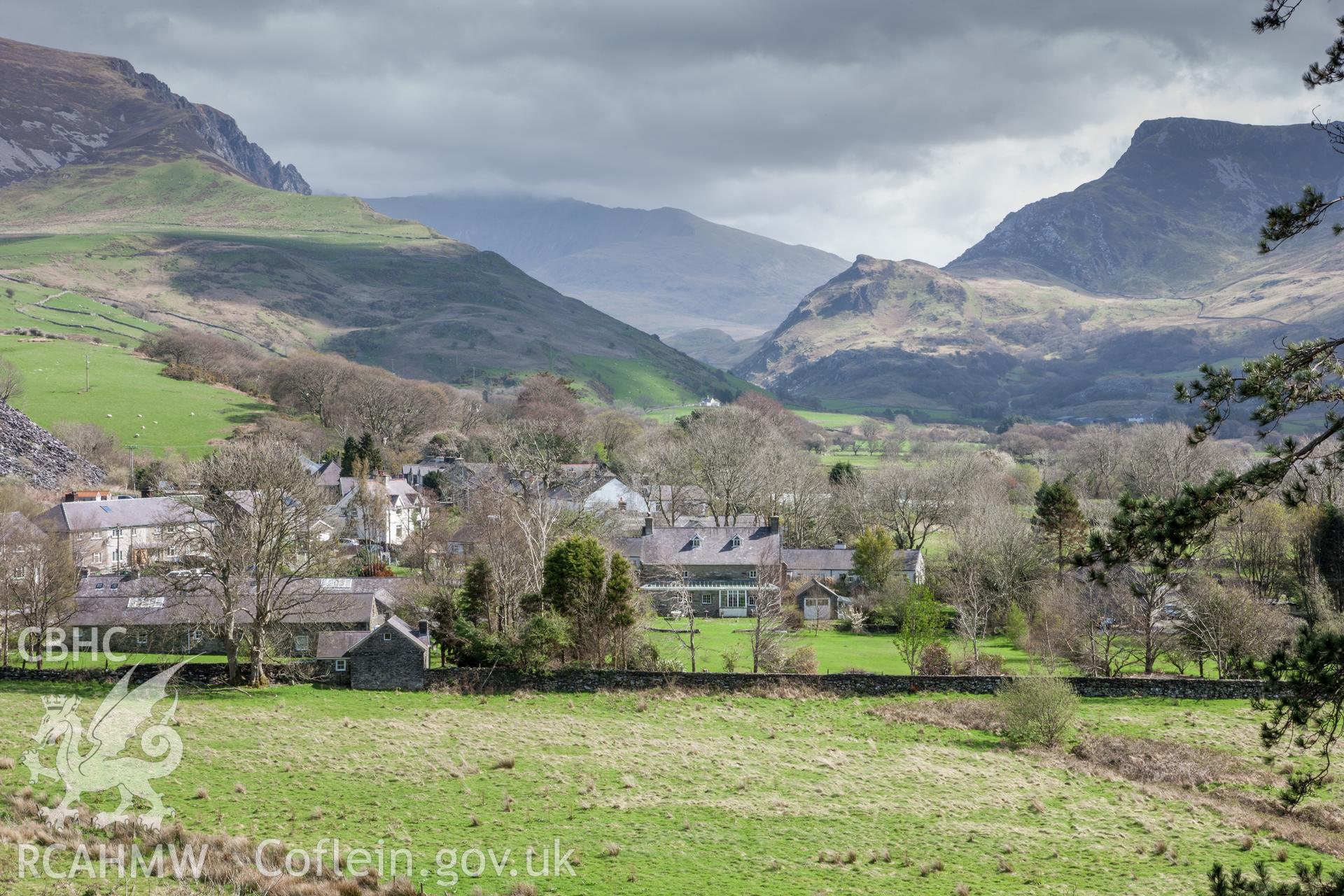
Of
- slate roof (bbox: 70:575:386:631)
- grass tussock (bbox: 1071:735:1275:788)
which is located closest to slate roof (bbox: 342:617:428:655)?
slate roof (bbox: 70:575:386:631)

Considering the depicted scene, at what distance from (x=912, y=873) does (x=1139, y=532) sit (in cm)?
1157

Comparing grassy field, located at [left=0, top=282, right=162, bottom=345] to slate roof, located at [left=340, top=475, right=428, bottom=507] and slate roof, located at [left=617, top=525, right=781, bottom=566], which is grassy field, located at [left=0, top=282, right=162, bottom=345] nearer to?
slate roof, located at [left=340, top=475, right=428, bottom=507]

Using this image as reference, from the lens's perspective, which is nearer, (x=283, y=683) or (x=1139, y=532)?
(x=1139, y=532)

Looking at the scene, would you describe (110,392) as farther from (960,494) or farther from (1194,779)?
(1194,779)

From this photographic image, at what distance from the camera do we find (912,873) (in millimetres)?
20469

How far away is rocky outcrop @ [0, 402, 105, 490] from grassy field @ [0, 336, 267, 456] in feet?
42.8

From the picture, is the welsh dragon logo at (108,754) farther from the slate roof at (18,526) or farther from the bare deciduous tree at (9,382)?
the bare deciduous tree at (9,382)

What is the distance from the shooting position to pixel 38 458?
3319 inches

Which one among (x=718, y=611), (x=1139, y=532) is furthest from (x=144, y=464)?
(x=1139, y=532)

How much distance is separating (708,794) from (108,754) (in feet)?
55.9

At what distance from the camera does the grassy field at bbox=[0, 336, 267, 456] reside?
10675cm

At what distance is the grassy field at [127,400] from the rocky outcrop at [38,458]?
13.0 m

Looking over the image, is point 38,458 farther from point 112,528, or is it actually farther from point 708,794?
point 708,794

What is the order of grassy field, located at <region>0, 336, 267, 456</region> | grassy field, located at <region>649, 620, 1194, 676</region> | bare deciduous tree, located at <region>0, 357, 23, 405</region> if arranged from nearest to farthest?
1. grassy field, located at <region>649, 620, 1194, 676</region>
2. bare deciduous tree, located at <region>0, 357, 23, 405</region>
3. grassy field, located at <region>0, 336, 267, 456</region>
